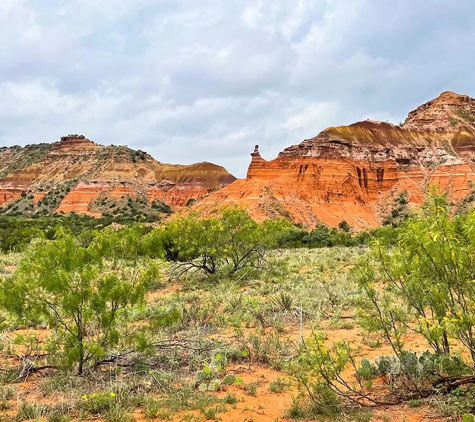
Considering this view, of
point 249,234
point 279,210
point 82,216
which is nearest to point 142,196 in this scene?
point 82,216

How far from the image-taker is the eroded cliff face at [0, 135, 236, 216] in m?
87.9

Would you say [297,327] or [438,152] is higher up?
[438,152]

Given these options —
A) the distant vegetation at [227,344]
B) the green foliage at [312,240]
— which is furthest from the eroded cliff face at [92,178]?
the distant vegetation at [227,344]

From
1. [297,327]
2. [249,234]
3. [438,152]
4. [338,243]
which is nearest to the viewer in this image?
[297,327]

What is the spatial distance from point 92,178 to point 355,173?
54.6 metres

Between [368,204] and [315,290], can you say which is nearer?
[315,290]

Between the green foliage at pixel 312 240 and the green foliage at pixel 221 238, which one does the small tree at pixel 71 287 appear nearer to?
the green foliage at pixel 221 238

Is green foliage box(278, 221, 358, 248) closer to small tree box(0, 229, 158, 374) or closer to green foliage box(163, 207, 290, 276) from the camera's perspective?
green foliage box(163, 207, 290, 276)

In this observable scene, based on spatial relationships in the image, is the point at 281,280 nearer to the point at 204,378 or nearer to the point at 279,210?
the point at 204,378

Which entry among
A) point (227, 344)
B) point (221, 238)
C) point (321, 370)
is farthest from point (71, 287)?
point (221, 238)

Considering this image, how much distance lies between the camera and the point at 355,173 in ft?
216

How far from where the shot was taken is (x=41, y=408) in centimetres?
560

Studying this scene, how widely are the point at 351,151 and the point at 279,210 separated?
18983mm

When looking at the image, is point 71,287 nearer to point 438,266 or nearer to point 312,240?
point 438,266
